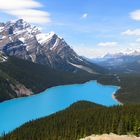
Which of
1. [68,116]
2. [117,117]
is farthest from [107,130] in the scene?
[68,116]

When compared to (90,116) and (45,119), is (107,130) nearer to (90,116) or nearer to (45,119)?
(90,116)

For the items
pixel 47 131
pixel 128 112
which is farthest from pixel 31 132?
pixel 128 112

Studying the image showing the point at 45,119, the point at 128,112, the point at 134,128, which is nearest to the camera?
the point at 134,128

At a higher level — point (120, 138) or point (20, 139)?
point (120, 138)

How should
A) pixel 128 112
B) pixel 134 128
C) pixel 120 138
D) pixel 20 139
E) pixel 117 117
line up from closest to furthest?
pixel 120 138 → pixel 134 128 → pixel 20 139 → pixel 117 117 → pixel 128 112

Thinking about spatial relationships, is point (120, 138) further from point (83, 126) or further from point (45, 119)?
point (45, 119)

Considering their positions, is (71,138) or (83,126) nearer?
(71,138)
